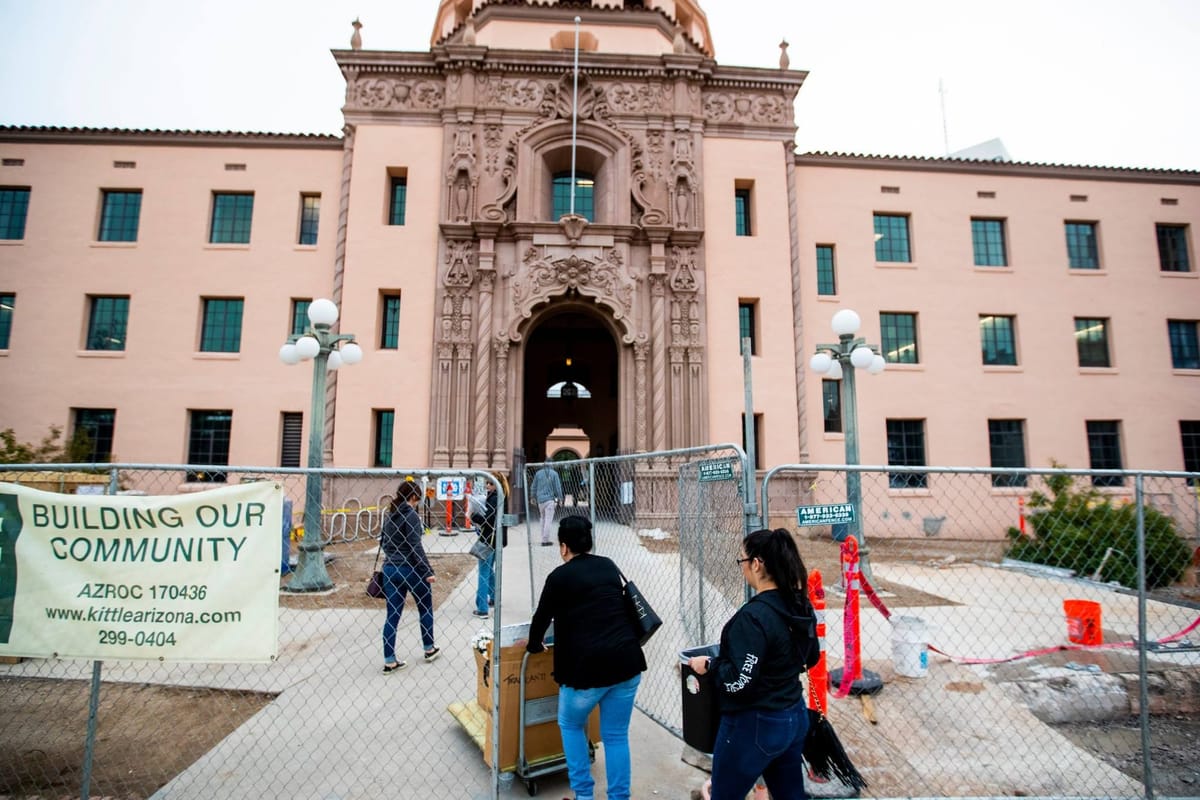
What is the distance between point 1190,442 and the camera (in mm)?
21062

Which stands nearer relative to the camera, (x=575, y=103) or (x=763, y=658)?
(x=763, y=658)

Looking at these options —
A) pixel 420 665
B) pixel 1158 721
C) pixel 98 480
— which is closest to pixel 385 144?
pixel 98 480

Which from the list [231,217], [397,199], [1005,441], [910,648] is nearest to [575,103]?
[397,199]

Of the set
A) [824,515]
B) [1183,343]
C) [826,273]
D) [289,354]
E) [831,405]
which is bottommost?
[824,515]

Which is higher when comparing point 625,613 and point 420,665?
point 625,613

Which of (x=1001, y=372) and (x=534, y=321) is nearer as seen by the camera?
(x=534, y=321)

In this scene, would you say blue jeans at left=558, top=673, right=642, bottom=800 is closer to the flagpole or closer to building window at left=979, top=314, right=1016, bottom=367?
the flagpole

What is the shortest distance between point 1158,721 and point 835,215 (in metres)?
17.8

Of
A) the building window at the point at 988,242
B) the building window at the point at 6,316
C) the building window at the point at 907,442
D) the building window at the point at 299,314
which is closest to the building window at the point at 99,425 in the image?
the building window at the point at 6,316

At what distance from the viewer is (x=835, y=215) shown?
2089cm

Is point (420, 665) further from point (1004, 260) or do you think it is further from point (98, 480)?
point (1004, 260)

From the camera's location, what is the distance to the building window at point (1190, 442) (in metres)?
21.0

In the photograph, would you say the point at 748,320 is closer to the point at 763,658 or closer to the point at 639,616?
the point at 639,616

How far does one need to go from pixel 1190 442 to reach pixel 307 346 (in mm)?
28488
